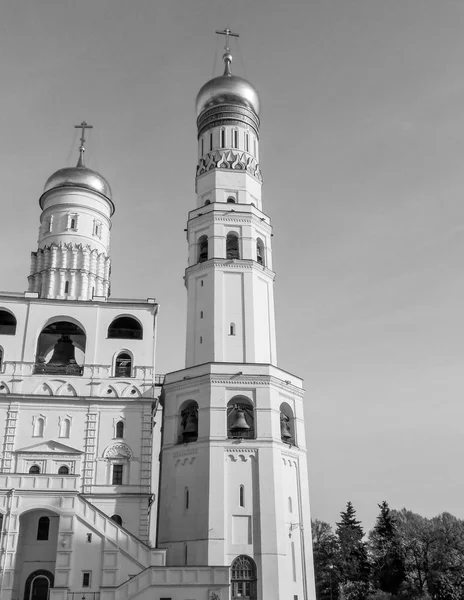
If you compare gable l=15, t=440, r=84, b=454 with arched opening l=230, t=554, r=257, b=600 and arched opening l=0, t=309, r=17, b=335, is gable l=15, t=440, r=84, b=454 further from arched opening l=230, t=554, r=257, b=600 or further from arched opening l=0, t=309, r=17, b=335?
arched opening l=230, t=554, r=257, b=600

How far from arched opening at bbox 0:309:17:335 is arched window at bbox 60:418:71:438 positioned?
5477 millimetres

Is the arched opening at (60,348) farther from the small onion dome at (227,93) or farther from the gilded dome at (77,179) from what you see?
the small onion dome at (227,93)

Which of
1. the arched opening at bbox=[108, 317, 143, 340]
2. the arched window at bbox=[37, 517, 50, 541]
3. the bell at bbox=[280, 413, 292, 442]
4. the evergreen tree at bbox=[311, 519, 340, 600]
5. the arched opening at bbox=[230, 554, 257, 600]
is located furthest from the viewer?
the evergreen tree at bbox=[311, 519, 340, 600]

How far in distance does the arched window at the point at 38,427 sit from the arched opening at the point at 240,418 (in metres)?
8.97

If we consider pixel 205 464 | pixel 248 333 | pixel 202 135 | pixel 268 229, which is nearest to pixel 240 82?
pixel 202 135

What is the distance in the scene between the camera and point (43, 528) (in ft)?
89.6

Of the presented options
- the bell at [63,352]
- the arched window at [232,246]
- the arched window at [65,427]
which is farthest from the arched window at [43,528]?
the arched window at [232,246]

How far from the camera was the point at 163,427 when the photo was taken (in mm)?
31891

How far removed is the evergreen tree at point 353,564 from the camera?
155 feet

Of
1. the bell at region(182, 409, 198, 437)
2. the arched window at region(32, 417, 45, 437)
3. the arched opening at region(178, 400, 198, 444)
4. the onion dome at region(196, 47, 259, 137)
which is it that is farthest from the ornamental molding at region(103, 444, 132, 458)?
the onion dome at region(196, 47, 259, 137)

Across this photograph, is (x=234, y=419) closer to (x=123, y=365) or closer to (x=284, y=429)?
(x=284, y=429)

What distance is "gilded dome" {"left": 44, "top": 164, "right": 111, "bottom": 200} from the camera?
39125 mm

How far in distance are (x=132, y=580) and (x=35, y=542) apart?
18.3 ft

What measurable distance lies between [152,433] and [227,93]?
21.9m
